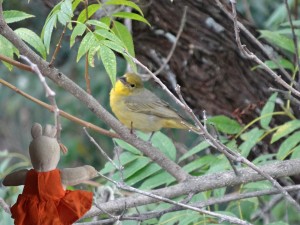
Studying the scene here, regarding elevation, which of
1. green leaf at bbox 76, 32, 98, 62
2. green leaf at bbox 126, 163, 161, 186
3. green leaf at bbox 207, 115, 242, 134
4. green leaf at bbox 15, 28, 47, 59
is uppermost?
green leaf at bbox 76, 32, 98, 62

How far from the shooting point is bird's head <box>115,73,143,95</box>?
362cm

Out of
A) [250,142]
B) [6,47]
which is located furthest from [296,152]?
→ [6,47]

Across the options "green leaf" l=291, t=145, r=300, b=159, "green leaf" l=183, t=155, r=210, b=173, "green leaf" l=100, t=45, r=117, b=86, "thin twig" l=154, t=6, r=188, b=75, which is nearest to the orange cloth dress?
"green leaf" l=100, t=45, r=117, b=86

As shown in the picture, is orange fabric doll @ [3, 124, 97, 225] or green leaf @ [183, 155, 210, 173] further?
green leaf @ [183, 155, 210, 173]

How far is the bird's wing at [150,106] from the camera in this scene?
11.4 feet

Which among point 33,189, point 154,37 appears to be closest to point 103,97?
point 154,37

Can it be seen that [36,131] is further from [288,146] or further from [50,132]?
[288,146]

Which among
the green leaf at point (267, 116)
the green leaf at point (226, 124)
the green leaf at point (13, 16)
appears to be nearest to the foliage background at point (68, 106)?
the green leaf at point (226, 124)

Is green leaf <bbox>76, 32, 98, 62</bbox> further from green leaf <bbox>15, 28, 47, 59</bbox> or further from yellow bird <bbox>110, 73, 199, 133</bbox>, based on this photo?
yellow bird <bbox>110, 73, 199, 133</bbox>

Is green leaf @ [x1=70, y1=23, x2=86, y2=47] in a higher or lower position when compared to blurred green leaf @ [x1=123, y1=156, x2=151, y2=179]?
higher

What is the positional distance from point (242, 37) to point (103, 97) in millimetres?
2048

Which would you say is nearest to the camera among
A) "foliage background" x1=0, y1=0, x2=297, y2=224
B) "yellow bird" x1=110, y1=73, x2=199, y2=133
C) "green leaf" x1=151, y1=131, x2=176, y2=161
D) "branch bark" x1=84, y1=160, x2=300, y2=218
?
"branch bark" x1=84, y1=160, x2=300, y2=218

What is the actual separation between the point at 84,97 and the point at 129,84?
5.05ft

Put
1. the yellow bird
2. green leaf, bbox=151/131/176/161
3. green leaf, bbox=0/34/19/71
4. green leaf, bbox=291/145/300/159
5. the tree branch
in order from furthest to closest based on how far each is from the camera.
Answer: the yellow bird, green leaf, bbox=151/131/176/161, green leaf, bbox=291/145/300/159, green leaf, bbox=0/34/19/71, the tree branch
